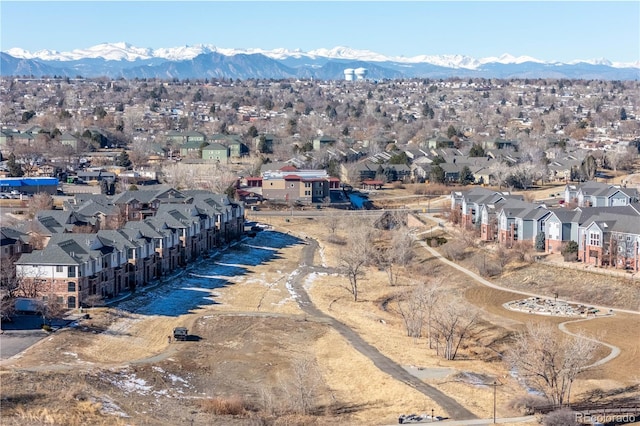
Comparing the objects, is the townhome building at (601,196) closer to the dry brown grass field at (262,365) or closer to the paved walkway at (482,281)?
the paved walkway at (482,281)

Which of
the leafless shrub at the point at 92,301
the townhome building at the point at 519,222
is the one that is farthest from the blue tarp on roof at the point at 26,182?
the townhome building at the point at 519,222

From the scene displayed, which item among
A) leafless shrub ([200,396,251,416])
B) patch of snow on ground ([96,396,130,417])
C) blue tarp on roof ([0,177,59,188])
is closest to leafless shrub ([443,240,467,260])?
leafless shrub ([200,396,251,416])

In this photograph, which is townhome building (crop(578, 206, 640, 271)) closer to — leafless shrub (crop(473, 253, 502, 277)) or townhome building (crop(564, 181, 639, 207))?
leafless shrub (crop(473, 253, 502, 277))

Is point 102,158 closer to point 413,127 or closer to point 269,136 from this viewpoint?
point 269,136

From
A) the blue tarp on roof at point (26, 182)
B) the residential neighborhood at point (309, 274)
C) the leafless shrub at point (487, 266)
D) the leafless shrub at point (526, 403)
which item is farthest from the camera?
the blue tarp on roof at point (26, 182)

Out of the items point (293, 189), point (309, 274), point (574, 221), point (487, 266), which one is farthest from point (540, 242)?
point (293, 189)

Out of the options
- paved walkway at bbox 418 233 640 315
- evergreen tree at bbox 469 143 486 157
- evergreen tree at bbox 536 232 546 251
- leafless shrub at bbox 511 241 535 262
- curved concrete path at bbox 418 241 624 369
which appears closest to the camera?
curved concrete path at bbox 418 241 624 369
